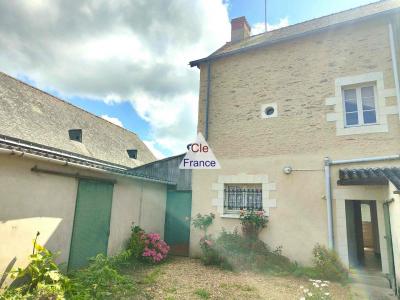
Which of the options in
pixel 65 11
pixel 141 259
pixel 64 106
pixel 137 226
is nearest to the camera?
pixel 65 11

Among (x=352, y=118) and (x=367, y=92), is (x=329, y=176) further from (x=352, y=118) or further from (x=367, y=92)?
(x=367, y=92)

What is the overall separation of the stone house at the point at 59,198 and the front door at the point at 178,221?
0.83 ft

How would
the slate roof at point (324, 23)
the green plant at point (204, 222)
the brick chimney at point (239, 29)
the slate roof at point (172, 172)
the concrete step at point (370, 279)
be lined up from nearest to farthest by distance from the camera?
the concrete step at point (370, 279)
the slate roof at point (324, 23)
the green plant at point (204, 222)
the slate roof at point (172, 172)
the brick chimney at point (239, 29)

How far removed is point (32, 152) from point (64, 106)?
12130 mm

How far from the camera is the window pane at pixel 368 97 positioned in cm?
719

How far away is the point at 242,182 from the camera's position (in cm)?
838

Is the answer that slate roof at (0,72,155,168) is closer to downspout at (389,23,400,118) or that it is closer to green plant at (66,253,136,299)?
→ green plant at (66,253,136,299)

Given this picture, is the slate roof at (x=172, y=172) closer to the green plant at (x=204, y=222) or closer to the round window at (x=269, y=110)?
the green plant at (x=204, y=222)

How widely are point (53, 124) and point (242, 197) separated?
10.3 metres

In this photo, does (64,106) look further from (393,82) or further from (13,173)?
(393,82)

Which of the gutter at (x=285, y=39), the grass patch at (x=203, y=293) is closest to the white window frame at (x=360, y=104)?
the gutter at (x=285, y=39)

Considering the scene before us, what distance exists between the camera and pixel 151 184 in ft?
30.8

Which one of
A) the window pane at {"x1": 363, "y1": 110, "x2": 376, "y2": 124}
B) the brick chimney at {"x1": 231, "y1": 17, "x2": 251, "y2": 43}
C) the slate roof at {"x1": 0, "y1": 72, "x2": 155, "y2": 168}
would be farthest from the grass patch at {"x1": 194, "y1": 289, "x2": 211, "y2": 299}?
the brick chimney at {"x1": 231, "y1": 17, "x2": 251, "y2": 43}

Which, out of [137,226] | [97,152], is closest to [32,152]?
[137,226]
